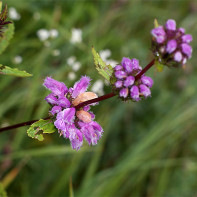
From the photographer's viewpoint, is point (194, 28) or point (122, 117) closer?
point (122, 117)

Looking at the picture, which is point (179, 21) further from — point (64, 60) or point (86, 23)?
point (64, 60)

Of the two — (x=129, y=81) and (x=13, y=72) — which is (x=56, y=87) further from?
(x=129, y=81)

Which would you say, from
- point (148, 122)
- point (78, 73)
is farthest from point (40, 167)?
point (148, 122)

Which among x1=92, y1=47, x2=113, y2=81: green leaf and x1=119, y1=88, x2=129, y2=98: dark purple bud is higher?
x1=92, y1=47, x2=113, y2=81: green leaf

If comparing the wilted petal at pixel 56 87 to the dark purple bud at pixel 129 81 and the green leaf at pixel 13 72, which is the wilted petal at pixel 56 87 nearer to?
the green leaf at pixel 13 72

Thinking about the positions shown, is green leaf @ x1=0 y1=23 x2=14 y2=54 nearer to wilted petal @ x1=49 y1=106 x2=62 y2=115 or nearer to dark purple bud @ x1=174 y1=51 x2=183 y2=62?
wilted petal @ x1=49 y1=106 x2=62 y2=115

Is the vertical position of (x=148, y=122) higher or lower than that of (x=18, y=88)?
lower

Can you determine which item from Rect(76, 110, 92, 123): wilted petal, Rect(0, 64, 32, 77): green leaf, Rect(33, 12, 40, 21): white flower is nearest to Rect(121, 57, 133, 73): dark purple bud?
Rect(76, 110, 92, 123): wilted petal
